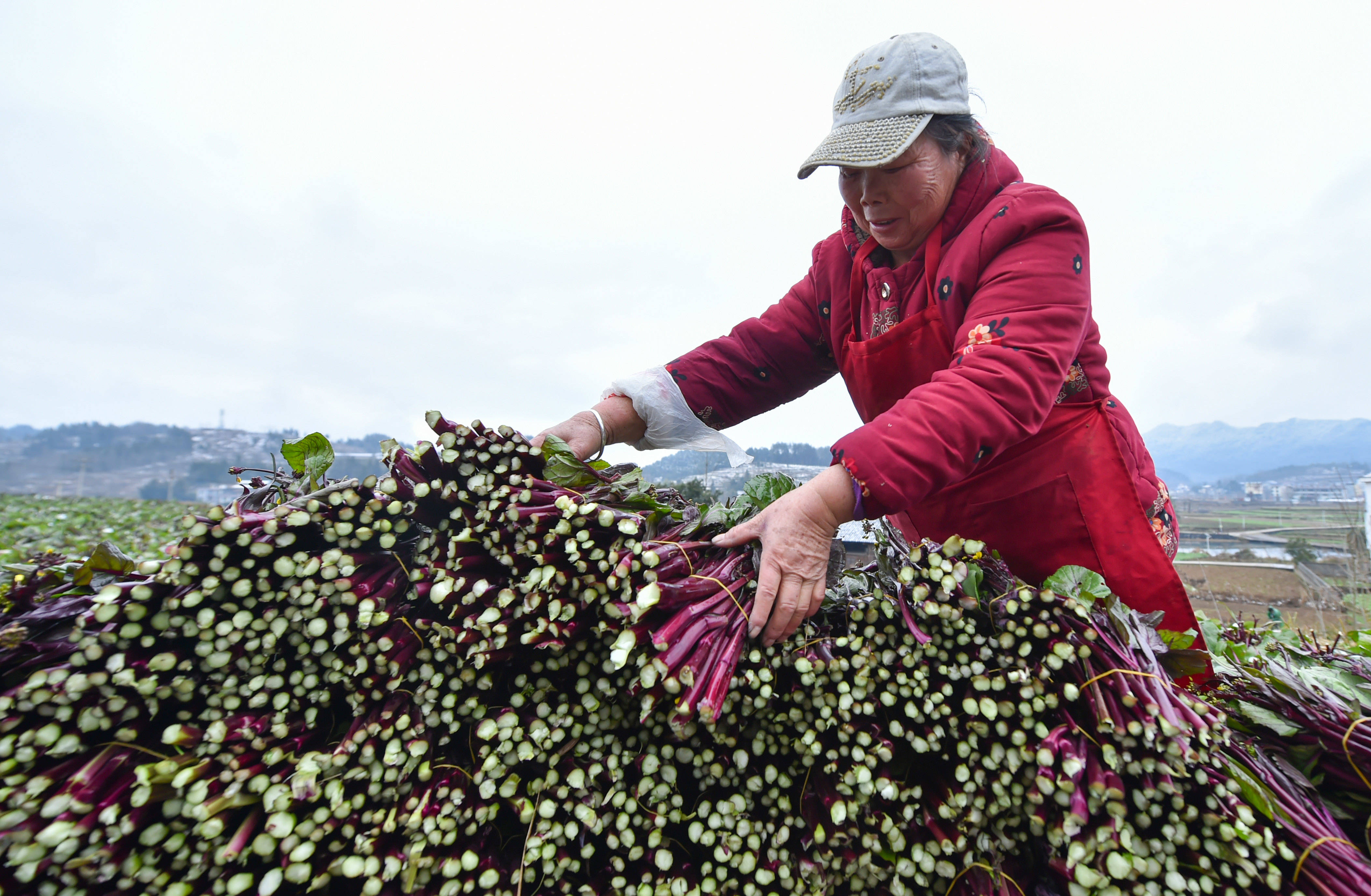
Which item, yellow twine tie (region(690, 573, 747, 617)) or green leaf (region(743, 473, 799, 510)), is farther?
green leaf (region(743, 473, 799, 510))

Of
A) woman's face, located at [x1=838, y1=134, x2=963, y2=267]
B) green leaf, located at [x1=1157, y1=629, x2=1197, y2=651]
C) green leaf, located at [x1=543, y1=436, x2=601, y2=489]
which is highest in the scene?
woman's face, located at [x1=838, y1=134, x2=963, y2=267]

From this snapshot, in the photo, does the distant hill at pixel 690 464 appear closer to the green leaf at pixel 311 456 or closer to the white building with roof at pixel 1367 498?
the green leaf at pixel 311 456

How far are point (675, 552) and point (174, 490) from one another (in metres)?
43.5

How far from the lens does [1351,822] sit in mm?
1799

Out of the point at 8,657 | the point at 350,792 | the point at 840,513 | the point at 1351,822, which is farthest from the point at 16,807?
the point at 1351,822

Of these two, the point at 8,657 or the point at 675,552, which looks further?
the point at 675,552

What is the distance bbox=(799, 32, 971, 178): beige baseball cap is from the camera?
2.13m

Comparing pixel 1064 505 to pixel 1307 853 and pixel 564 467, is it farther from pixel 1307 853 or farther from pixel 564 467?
pixel 564 467

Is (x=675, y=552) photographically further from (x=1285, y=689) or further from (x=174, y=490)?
(x=174, y=490)

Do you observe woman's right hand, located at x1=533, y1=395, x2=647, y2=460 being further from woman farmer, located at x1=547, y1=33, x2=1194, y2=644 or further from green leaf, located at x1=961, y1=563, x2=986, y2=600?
green leaf, located at x1=961, y1=563, x2=986, y2=600

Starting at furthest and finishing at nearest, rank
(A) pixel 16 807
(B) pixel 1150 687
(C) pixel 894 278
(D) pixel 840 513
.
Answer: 1. (C) pixel 894 278
2. (D) pixel 840 513
3. (B) pixel 1150 687
4. (A) pixel 16 807

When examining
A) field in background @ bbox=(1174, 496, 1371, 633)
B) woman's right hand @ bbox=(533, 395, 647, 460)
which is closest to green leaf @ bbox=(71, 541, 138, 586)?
woman's right hand @ bbox=(533, 395, 647, 460)

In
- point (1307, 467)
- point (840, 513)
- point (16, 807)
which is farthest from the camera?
point (1307, 467)

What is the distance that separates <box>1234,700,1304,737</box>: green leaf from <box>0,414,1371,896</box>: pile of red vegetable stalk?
3.7 inches
